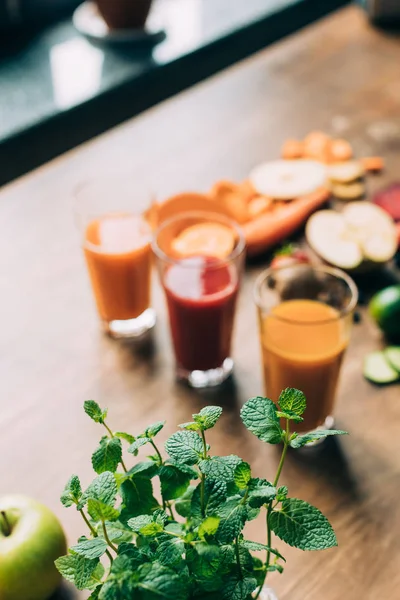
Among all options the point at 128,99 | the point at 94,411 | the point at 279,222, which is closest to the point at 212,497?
the point at 94,411

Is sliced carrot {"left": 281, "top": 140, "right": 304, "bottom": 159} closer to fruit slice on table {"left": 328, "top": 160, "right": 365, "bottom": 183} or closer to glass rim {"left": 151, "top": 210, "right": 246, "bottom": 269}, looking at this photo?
fruit slice on table {"left": 328, "top": 160, "right": 365, "bottom": 183}

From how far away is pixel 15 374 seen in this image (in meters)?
1.03

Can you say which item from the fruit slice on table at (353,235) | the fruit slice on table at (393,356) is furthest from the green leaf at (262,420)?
the fruit slice on table at (353,235)

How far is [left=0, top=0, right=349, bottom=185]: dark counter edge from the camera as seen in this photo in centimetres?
156

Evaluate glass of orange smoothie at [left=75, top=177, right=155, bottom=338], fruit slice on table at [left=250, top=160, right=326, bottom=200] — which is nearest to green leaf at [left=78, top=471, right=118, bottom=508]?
glass of orange smoothie at [left=75, top=177, right=155, bottom=338]

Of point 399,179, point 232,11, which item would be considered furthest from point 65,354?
point 232,11

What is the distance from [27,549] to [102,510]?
0.71 feet

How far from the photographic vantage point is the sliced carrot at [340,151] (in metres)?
1.48

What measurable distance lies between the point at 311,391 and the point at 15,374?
1.43 ft

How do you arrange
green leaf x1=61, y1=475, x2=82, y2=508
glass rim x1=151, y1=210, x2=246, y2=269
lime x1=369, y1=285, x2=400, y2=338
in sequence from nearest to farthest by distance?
green leaf x1=61, y1=475, x2=82, y2=508
glass rim x1=151, y1=210, x2=246, y2=269
lime x1=369, y1=285, x2=400, y2=338

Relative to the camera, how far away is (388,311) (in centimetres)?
105

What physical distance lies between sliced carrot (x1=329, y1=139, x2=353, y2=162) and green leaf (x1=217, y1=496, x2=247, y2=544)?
3.58 ft

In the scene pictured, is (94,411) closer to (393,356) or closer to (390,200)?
(393,356)

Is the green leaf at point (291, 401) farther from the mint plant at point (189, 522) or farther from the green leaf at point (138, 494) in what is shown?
the green leaf at point (138, 494)
